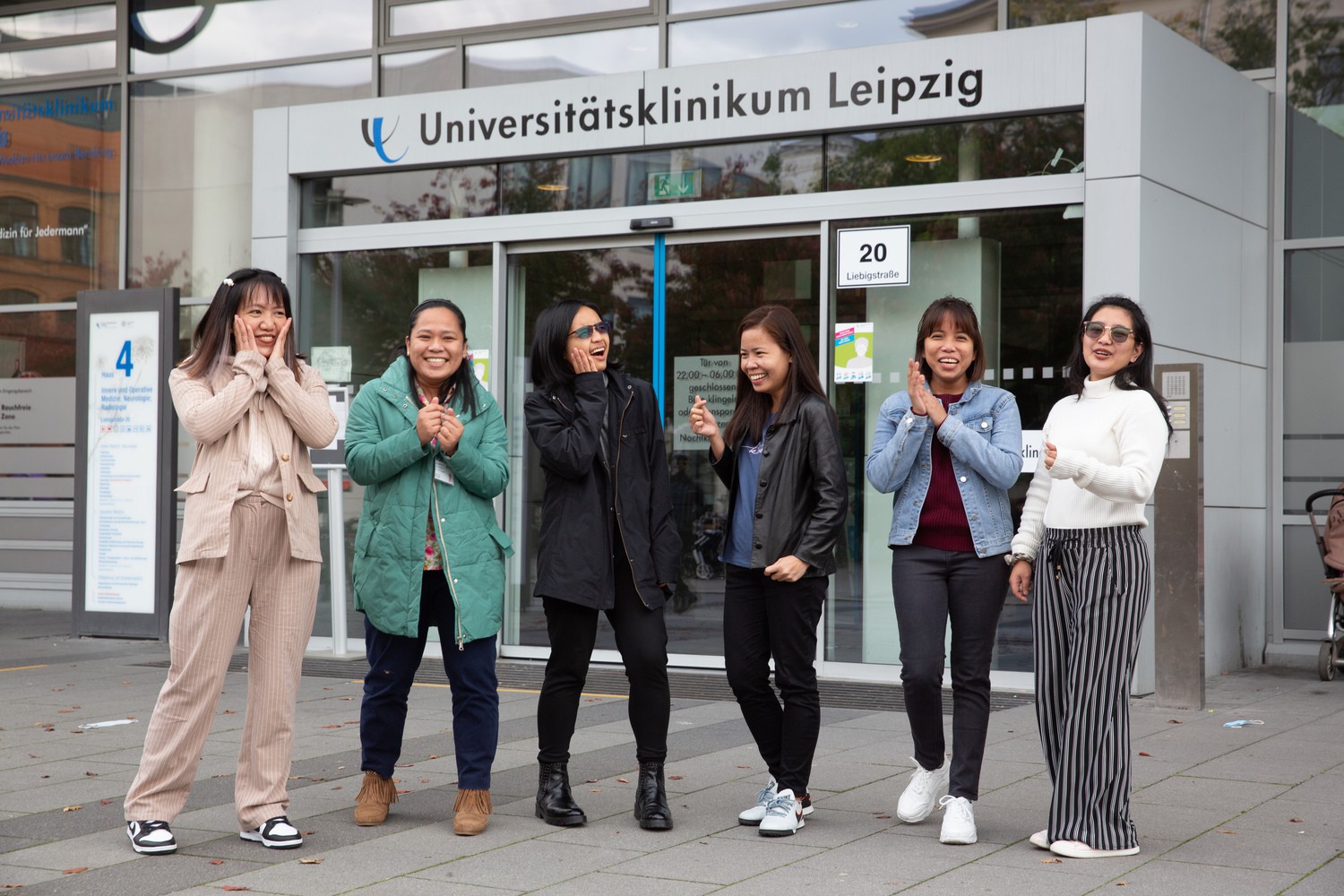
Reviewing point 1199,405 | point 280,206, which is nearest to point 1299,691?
point 1199,405

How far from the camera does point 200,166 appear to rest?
539 inches

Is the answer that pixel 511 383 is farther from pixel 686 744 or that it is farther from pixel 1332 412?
pixel 1332 412

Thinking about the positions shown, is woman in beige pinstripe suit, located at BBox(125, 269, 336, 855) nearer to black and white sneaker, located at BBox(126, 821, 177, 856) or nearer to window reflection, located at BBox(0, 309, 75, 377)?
black and white sneaker, located at BBox(126, 821, 177, 856)

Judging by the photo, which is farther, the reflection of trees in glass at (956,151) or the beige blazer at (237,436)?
the reflection of trees in glass at (956,151)

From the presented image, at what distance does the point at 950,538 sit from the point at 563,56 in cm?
805

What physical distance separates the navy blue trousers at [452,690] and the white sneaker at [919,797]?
146 cm

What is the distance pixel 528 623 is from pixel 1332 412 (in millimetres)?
5788

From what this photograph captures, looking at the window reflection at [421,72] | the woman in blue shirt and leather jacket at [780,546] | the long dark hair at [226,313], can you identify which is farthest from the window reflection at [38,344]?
the woman in blue shirt and leather jacket at [780,546]

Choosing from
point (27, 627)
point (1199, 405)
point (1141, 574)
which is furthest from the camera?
point (27, 627)

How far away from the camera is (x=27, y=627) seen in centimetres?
1234

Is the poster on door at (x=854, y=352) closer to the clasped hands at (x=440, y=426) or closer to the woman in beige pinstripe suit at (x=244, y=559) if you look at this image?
the clasped hands at (x=440, y=426)

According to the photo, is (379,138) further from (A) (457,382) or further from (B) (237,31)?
(A) (457,382)

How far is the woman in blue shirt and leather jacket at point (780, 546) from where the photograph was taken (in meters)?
5.10

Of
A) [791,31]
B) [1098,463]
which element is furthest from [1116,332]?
[791,31]
